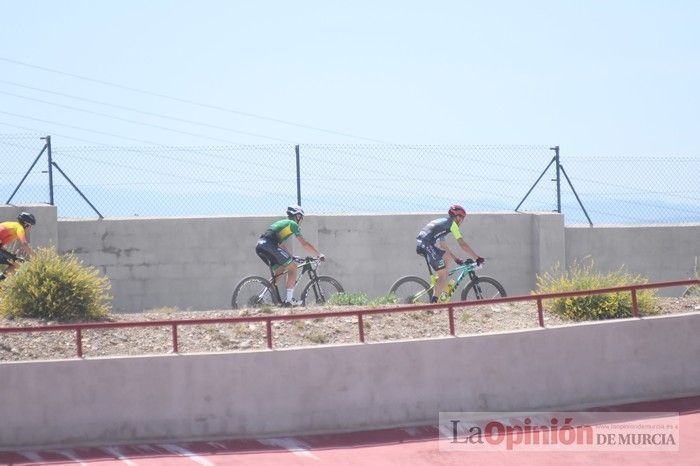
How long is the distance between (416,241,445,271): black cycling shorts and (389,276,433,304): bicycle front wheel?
591mm

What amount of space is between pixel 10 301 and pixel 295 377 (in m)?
4.18

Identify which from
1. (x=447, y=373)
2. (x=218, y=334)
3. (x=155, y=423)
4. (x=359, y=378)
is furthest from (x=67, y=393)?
(x=447, y=373)

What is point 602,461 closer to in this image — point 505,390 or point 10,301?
point 505,390

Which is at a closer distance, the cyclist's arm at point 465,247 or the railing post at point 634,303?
the railing post at point 634,303

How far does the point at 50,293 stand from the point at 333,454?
4.62 metres

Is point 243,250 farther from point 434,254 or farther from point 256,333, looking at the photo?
point 256,333

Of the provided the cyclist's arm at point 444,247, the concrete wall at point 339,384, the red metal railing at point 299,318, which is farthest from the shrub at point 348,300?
the concrete wall at point 339,384

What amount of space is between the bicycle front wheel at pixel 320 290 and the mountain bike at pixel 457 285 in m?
0.90

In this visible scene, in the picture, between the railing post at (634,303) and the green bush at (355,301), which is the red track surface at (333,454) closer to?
the railing post at (634,303)

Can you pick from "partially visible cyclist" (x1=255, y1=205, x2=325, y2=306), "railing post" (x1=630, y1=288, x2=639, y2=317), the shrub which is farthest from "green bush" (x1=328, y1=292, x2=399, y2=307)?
"railing post" (x1=630, y1=288, x2=639, y2=317)

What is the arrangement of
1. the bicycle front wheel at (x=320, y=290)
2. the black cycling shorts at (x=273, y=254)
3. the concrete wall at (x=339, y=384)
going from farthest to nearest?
the bicycle front wheel at (x=320, y=290), the black cycling shorts at (x=273, y=254), the concrete wall at (x=339, y=384)

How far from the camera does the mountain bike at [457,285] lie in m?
17.3

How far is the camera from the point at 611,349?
44.2 ft

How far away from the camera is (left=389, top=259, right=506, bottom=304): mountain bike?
17.3 metres
